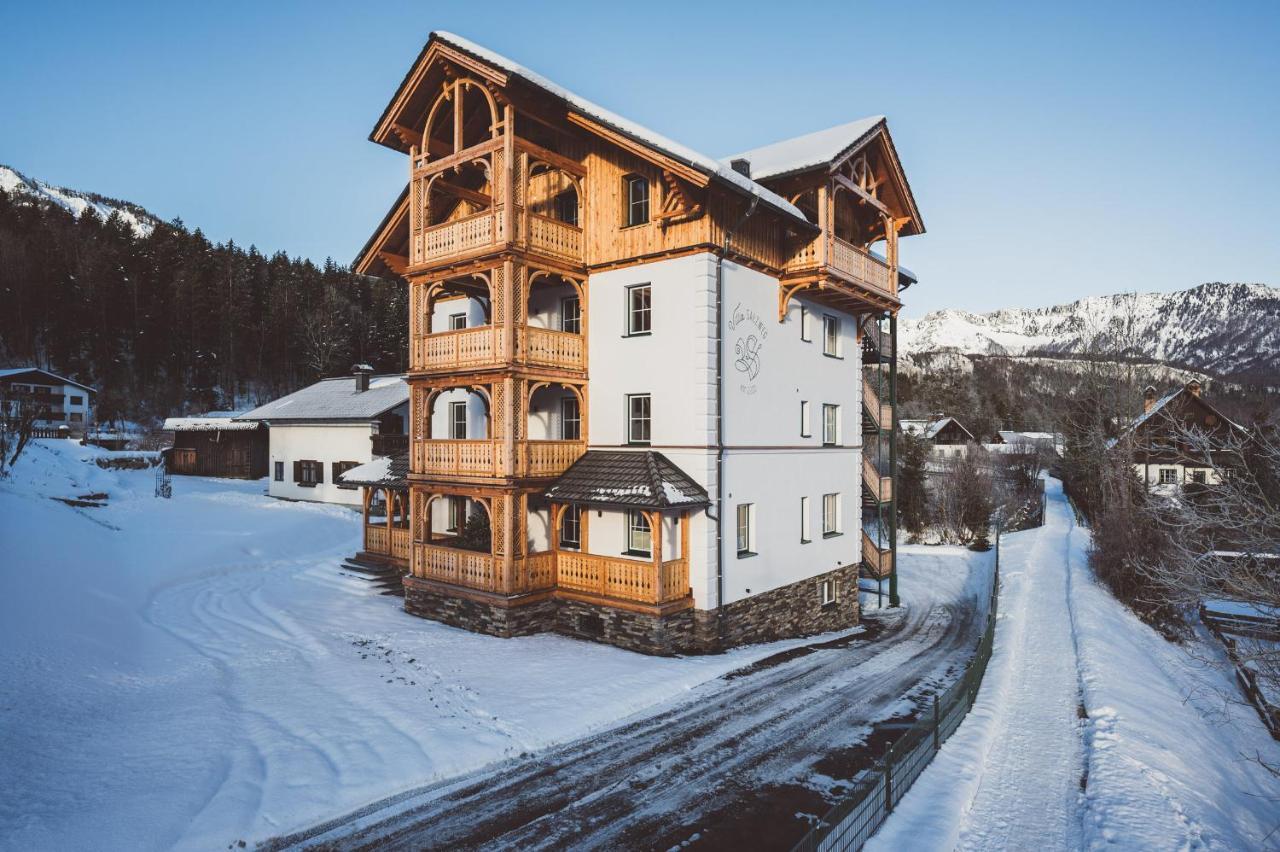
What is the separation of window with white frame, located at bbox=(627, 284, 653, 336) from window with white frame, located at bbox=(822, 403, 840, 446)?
745cm

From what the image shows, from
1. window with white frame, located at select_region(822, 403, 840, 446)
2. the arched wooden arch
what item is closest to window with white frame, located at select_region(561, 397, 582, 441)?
the arched wooden arch

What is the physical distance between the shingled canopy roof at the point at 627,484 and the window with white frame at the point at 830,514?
23.4ft

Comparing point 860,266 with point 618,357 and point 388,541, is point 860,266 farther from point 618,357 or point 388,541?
point 388,541

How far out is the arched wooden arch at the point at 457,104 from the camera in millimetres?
17625

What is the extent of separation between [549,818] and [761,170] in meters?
17.0

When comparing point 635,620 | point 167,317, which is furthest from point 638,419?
point 167,317

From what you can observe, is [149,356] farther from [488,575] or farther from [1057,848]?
[1057,848]

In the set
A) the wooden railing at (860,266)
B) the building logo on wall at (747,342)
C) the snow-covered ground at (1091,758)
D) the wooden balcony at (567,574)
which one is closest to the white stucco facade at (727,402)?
the building logo on wall at (747,342)

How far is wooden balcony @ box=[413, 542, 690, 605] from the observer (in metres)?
16.7

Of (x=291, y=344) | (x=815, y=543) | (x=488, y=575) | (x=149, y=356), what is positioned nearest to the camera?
(x=488, y=575)

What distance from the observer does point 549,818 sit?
921 cm

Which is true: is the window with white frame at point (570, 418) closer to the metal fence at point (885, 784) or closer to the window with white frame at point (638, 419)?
the window with white frame at point (638, 419)

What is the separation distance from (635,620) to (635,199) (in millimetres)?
10952

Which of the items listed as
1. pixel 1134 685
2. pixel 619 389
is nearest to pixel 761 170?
pixel 619 389
